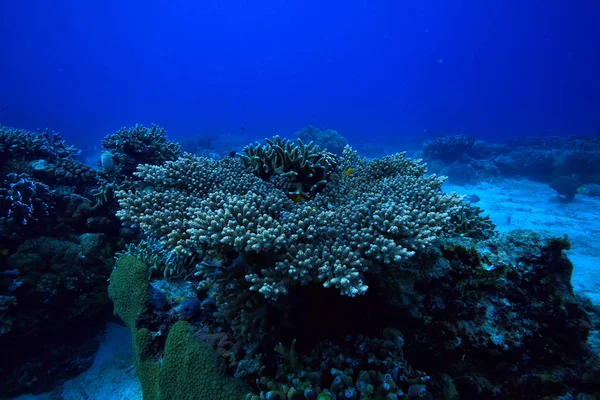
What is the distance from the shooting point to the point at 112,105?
8031 cm

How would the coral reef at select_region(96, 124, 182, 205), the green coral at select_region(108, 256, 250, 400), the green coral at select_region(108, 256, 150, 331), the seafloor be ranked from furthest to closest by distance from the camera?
the coral reef at select_region(96, 124, 182, 205)
the seafloor
the green coral at select_region(108, 256, 150, 331)
the green coral at select_region(108, 256, 250, 400)

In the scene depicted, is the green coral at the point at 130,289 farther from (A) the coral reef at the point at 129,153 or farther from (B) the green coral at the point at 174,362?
(A) the coral reef at the point at 129,153

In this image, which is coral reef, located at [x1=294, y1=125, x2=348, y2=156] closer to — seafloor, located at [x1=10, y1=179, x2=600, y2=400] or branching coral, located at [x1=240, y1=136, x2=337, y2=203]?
seafloor, located at [x1=10, y1=179, x2=600, y2=400]

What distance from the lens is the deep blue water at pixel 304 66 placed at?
216 feet

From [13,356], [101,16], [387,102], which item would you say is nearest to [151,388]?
[13,356]

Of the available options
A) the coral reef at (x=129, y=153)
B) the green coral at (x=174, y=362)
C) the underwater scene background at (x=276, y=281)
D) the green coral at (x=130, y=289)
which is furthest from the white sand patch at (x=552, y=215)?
the coral reef at (x=129, y=153)

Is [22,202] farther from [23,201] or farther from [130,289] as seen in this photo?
[130,289]

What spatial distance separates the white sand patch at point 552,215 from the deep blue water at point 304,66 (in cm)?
3884

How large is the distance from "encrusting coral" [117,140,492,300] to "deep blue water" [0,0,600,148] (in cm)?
4159

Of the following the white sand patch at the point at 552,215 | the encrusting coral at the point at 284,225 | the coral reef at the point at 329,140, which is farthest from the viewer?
the coral reef at the point at 329,140

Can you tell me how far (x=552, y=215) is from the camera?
1242 cm

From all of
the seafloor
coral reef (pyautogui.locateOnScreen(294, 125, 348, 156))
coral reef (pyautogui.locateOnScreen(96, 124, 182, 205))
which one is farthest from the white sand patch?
coral reef (pyautogui.locateOnScreen(96, 124, 182, 205))

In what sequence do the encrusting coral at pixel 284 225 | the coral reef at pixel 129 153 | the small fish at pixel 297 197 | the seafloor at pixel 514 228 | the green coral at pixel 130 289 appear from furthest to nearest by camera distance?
the coral reef at pixel 129 153, the seafloor at pixel 514 228, the small fish at pixel 297 197, the green coral at pixel 130 289, the encrusting coral at pixel 284 225

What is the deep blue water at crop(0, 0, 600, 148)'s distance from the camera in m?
65.7
